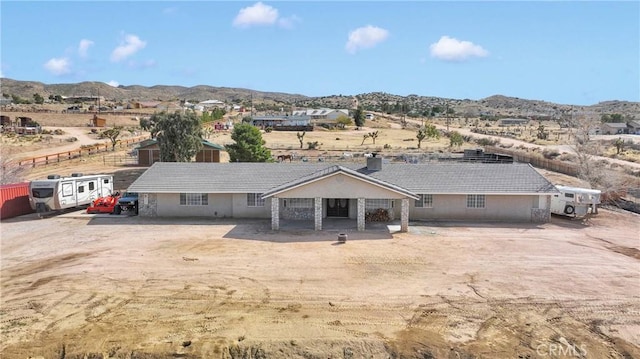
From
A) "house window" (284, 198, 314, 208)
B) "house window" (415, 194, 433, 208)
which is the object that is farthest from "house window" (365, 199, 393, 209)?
"house window" (284, 198, 314, 208)

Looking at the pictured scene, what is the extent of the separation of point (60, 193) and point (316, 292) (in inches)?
813

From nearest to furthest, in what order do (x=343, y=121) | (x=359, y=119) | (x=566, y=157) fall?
(x=566, y=157) < (x=343, y=121) < (x=359, y=119)

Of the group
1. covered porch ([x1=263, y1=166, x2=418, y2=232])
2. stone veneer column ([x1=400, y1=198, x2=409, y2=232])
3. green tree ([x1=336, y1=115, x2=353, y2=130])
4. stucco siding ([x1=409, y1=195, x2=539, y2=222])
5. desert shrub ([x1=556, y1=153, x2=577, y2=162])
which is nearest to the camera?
stone veneer column ([x1=400, y1=198, x2=409, y2=232])

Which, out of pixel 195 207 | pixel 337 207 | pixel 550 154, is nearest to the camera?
pixel 337 207

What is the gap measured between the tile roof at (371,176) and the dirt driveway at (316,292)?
267 centimetres

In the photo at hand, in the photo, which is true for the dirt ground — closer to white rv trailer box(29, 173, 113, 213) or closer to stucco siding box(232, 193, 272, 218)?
stucco siding box(232, 193, 272, 218)

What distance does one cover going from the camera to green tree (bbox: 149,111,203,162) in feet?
154

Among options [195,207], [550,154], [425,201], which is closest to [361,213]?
[425,201]

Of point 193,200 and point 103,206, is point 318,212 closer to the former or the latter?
point 193,200

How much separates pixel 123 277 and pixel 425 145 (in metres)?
68.7

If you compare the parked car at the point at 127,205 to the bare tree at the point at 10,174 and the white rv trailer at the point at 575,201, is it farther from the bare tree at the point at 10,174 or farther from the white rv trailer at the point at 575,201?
the white rv trailer at the point at 575,201

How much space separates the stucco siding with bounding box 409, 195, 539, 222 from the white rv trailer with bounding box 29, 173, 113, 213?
20.9 meters

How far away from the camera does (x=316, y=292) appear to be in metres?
20.2

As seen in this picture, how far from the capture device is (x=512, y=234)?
96.3 ft
